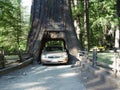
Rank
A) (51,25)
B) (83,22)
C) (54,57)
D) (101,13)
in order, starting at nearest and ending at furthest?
(54,57), (51,25), (101,13), (83,22)

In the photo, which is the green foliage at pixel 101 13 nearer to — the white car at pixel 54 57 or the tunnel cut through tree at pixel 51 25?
the tunnel cut through tree at pixel 51 25

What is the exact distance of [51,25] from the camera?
2411cm

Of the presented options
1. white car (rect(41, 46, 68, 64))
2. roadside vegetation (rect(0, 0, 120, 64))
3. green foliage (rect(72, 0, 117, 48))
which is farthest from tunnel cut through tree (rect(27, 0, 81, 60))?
green foliage (rect(72, 0, 117, 48))

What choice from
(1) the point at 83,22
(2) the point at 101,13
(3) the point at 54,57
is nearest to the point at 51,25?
(3) the point at 54,57

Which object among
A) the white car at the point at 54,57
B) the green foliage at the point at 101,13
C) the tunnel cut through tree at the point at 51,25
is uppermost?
the green foliage at the point at 101,13

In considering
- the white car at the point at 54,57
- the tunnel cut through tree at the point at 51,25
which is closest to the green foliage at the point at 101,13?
the tunnel cut through tree at the point at 51,25

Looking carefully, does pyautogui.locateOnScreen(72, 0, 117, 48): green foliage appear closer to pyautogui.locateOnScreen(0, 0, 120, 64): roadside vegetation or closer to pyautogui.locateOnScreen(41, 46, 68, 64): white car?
pyautogui.locateOnScreen(0, 0, 120, 64): roadside vegetation

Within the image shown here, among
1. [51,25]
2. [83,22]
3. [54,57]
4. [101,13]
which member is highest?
[101,13]

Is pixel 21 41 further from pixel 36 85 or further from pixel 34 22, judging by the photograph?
pixel 36 85

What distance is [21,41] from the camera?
58969 mm

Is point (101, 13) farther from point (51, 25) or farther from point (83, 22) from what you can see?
point (51, 25)

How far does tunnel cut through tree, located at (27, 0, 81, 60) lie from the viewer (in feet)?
78.7

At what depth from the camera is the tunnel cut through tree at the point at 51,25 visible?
23995 mm

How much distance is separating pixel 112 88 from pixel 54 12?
50.9 ft
